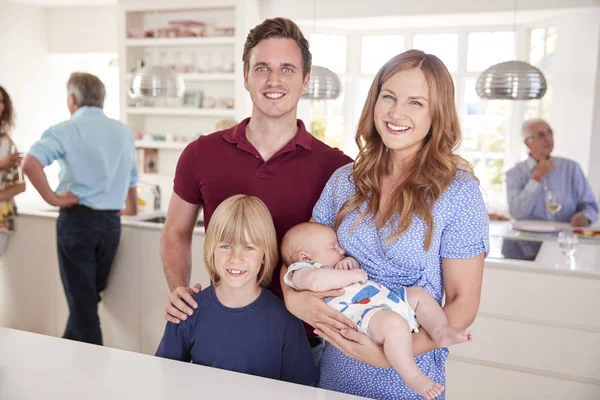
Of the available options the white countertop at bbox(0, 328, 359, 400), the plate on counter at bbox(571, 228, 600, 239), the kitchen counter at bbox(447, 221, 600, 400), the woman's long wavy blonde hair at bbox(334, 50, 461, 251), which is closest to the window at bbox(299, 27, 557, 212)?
the plate on counter at bbox(571, 228, 600, 239)

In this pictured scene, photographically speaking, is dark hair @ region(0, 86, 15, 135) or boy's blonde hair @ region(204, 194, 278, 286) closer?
boy's blonde hair @ region(204, 194, 278, 286)

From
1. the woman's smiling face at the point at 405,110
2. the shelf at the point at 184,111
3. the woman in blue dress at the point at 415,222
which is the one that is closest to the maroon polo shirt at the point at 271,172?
the woman in blue dress at the point at 415,222

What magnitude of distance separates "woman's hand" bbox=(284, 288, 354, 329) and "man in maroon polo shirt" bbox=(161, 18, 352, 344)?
308 mm

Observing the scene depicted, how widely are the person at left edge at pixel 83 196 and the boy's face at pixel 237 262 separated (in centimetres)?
210

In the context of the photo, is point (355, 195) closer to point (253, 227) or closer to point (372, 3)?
point (253, 227)

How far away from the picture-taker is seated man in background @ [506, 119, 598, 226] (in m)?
4.37

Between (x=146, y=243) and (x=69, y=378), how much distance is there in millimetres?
2371

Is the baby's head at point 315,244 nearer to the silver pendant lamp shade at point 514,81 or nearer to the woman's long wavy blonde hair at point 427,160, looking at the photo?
the woman's long wavy blonde hair at point 427,160

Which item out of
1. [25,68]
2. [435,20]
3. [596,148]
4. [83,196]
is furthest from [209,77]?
[596,148]

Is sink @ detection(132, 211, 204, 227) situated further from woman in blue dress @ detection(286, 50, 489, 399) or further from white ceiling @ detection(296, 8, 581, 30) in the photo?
white ceiling @ detection(296, 8, 581, 30)

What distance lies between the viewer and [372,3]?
223 inches

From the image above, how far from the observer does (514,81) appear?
11.0 feet

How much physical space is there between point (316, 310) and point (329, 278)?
88 millimetres

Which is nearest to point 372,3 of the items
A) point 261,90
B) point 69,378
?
point 261,90
